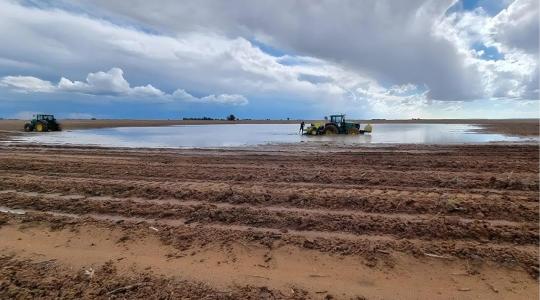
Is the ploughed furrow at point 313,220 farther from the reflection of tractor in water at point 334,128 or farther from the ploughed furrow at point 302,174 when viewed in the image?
the reflection of tractor in water at point 334,128

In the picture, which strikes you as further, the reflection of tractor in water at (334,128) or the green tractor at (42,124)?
the green tractor at (42,124)

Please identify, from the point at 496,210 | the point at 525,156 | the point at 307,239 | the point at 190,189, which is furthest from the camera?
the point at 525,156

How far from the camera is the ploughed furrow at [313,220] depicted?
4859 mm

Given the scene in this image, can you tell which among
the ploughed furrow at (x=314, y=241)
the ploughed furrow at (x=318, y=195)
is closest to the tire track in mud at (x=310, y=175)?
the ploughed furrow at (x=318, y=195)

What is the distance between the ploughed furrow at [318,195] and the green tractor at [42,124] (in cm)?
3682

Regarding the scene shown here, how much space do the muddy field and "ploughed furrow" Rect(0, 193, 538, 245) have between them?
0.03 meters

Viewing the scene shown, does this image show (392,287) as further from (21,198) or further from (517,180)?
(21,198)

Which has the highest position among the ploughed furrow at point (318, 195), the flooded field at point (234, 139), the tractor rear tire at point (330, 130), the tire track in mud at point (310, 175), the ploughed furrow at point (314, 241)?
the tractor rear tire at point (330, 130)

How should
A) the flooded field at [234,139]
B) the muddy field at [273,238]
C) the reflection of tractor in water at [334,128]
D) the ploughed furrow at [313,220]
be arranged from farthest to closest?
the reflection of tractor in water at [334,128] → the flooded field at [234,139] → the ploughed furrow at [313,220] → the muddy field at [273,238]

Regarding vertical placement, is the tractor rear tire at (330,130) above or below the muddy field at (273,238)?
above

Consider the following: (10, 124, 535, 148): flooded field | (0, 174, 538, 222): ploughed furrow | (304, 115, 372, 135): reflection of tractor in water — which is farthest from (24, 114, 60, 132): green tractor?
(0, 174, 538, 222): ploughed furrow

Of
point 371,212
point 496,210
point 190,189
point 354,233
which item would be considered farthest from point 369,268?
point 190,189

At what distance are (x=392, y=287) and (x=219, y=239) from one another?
7.42 ft

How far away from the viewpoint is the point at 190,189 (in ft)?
24.6
